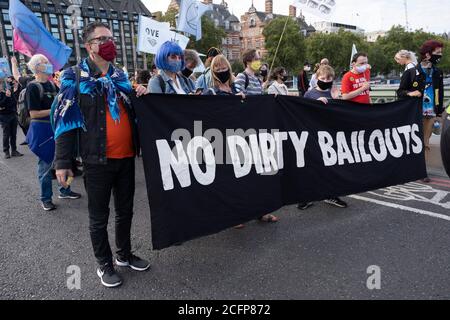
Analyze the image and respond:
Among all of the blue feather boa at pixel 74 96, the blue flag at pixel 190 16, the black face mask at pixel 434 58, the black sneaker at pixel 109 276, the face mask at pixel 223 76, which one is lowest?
the black sneaker at pixel 109 276

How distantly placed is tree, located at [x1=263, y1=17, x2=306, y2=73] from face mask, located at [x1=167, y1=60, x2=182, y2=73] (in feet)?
172

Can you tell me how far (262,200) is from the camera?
3.52 metres

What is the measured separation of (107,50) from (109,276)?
180 centimetres

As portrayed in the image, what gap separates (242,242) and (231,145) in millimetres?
1014

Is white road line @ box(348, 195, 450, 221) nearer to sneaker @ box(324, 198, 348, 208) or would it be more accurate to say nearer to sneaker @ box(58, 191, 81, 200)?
sneaker @ box(324, 198, 348, 208)

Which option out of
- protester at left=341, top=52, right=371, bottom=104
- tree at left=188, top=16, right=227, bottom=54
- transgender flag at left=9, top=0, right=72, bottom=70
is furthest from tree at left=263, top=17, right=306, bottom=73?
protester at left=341, top=52, right=371, bottom=104

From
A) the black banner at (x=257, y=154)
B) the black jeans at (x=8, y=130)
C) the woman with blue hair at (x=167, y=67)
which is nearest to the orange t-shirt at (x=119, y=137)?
the black banner at (x=257, y=154)

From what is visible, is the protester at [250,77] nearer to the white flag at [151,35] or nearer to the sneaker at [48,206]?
the sneaker at [48,206]

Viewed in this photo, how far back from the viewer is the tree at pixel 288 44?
53562mm

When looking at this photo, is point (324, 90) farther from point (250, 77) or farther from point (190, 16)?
point (190, 16)

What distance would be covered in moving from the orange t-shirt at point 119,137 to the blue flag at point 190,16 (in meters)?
6.90

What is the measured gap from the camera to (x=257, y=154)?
352cm

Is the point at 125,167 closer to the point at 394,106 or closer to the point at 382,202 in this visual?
the point at 382,202
